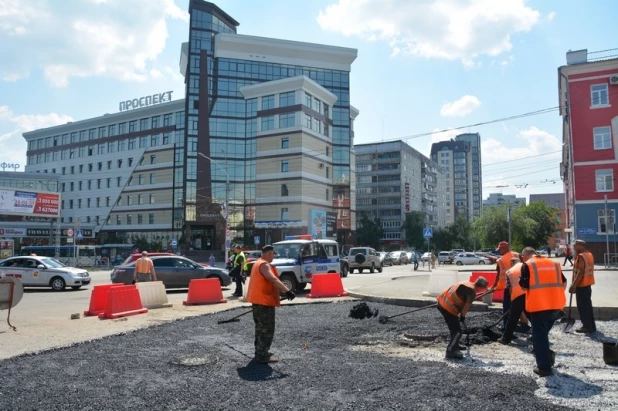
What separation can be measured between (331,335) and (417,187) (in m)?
103

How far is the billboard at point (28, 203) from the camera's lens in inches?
1609

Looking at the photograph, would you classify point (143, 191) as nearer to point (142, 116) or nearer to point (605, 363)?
point (142, 116)

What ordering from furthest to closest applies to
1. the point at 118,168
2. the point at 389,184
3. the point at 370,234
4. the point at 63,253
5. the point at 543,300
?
the point at 389,184, the point at 370,234, the point at 118,168, the point at 63,253, the point at 543,300

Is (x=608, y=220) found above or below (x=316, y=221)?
below

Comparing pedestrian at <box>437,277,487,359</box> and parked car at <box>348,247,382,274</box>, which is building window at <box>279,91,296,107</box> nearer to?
parked car at <box>348,247,382,274</box>

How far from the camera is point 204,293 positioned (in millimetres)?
14672

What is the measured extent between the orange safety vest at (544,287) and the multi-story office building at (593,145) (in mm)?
38727

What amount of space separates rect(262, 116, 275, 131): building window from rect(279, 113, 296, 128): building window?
1.17 m

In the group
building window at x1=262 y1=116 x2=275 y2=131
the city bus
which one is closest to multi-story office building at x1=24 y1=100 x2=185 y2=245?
building window at x1=262 y1=116 x2=275 y2=131

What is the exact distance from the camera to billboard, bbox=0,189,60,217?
134 feet

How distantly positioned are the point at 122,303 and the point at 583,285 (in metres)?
10.1

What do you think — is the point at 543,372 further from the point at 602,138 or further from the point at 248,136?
the point at 248,136

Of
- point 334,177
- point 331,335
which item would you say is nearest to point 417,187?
point 334,177

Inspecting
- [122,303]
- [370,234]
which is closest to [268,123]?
[370,234]
